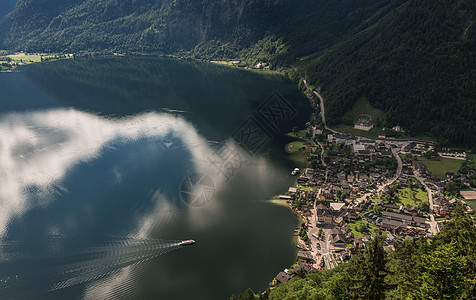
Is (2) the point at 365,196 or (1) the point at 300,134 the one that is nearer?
(2) the point at 365,196

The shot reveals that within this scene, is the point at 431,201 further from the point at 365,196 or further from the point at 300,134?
the point at 300,134

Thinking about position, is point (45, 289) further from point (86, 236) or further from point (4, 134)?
point (4, 134)

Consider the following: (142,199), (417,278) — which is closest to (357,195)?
(142,199)

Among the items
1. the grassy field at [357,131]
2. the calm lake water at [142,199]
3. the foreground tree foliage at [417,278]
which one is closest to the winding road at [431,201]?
the foreground tree foliage at [417,278]

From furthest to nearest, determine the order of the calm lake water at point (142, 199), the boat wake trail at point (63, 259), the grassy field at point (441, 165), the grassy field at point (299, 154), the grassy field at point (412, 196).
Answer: the grassy field at point (299, 154) → the grassy field at point (441, 165) → the grassy field at point (412, 196) → the calm lake water at point (142, 199) → the boat wake trail at point (63, 259)

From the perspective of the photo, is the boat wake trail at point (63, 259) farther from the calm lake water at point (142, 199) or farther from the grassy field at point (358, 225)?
the grassy field at point (358, 225)

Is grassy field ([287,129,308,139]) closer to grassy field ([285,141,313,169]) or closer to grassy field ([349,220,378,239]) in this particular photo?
grassy field ([285,141,313,169])
